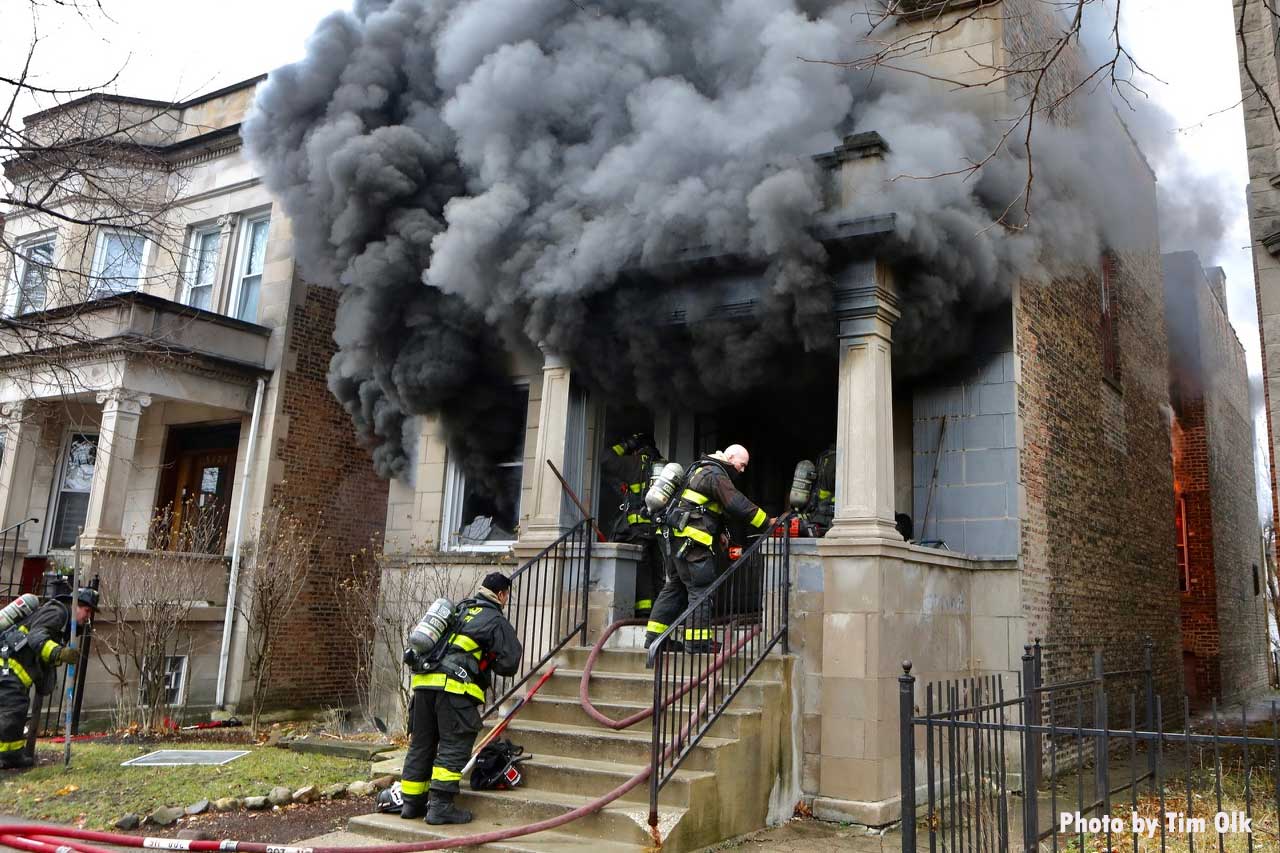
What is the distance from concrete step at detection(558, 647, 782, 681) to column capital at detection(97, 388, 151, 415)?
309 inches

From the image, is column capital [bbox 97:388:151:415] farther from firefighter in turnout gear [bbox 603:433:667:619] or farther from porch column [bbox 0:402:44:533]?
firefighter in turnout gear [bbox 603:433:667:619]

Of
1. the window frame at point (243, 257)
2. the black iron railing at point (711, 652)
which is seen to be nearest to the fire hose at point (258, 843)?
the black iron railing at point (711, 652)

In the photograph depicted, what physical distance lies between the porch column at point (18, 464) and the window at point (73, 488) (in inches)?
23.3

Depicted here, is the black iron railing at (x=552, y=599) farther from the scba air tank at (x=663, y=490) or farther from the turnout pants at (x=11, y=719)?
the turnout pants at (x=11, y=719)

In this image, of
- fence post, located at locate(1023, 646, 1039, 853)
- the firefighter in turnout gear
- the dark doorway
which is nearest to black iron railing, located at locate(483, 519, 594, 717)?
the firefighter in turnout gear

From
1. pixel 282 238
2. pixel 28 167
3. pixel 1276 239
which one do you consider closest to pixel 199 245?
pixel 282 238

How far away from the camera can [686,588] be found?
321 inches

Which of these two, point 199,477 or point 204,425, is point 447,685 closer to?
point 199,477

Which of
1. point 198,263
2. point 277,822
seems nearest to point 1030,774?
point 277,822

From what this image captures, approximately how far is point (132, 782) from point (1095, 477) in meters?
10.5

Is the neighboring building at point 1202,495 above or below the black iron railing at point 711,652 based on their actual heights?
above

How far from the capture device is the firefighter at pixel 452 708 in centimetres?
643

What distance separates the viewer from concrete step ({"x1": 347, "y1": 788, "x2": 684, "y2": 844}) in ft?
20.2

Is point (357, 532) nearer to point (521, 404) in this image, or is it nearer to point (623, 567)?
point (521, 404)
